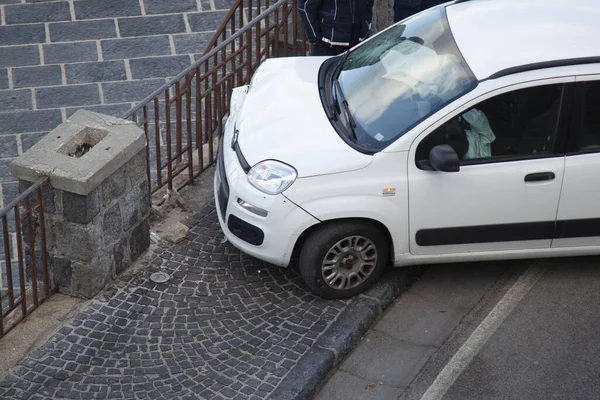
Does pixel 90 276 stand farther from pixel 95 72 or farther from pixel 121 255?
pixel 95 72

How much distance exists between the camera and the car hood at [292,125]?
21.9 feet

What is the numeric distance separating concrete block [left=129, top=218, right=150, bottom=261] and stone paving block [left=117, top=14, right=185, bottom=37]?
411 centimetres

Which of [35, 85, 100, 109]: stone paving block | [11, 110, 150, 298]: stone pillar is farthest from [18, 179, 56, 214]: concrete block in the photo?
[35, 85, 100, 109]: stone paving block

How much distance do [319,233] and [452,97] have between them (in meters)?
1.30

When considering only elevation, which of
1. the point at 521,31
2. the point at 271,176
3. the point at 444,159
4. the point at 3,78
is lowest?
the point at 3,78

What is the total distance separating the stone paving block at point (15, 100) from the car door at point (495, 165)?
475 cm

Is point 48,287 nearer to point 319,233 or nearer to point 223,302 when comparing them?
point 223,302

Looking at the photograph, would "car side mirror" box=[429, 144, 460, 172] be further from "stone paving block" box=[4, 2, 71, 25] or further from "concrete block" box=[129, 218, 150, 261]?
"stone paving block" box=[4, 2, 71, 25]

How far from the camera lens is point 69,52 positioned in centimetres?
1056

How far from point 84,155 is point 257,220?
4.15ft

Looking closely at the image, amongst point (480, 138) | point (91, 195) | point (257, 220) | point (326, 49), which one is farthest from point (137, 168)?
point (326, 49)

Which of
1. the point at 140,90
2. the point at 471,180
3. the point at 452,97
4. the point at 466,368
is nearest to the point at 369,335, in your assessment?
the point at 466,368

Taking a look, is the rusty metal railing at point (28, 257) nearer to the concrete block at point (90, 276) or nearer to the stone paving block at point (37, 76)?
the concrete block at point (90, 276)

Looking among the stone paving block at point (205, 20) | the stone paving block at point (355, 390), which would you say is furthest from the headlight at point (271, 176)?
the stone paving block at point (205, 20)
